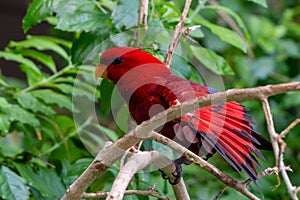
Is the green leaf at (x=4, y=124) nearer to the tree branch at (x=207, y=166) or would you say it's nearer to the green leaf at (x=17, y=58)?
the green leaf at (x=17, y=58)

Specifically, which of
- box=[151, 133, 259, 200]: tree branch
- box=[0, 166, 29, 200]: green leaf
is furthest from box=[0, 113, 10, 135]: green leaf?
box=[151, 133, 259, 200]: tree branch

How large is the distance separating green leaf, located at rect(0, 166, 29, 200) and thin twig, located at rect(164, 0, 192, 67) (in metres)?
0.56

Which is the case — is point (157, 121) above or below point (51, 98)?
above

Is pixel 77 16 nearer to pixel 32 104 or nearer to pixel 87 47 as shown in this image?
pixel 87 47

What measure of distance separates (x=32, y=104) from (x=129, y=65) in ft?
1.25

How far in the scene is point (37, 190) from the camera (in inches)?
73.3

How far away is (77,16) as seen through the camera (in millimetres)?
1896

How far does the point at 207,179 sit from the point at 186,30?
4.28ft

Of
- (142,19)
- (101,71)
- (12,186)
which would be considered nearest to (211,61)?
(142,19)

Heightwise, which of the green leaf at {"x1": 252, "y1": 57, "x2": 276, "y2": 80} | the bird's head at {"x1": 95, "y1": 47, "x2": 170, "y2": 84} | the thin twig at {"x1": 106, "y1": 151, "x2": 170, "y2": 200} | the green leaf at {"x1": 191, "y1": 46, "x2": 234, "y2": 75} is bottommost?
the green leaf at {"x1": 252, "y1": 57, "x2": 276, "y2": 80}

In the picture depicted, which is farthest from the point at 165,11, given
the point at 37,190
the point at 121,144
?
the point at 121,144

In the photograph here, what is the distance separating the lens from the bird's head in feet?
5.50

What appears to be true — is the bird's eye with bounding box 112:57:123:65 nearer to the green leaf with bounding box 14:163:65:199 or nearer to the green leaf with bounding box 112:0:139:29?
the green leaf with bounding box 112:0:139:29

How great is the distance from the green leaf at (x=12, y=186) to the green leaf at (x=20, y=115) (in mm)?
155
